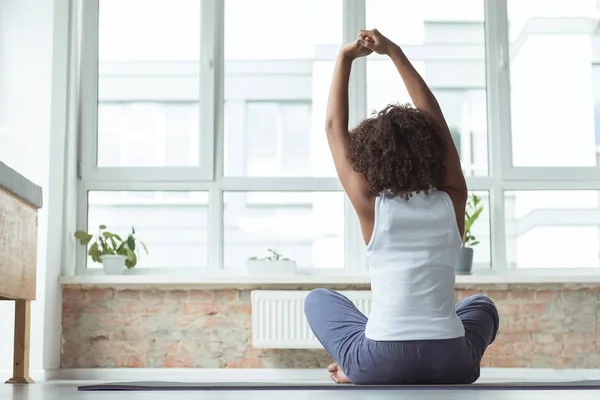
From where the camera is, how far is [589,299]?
4.52 metres

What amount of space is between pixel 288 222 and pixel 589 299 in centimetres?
160

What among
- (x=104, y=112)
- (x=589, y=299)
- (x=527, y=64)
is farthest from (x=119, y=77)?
(x=589, y=299)

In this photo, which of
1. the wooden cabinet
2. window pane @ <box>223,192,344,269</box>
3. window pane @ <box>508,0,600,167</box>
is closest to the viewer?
the wooden cabinet

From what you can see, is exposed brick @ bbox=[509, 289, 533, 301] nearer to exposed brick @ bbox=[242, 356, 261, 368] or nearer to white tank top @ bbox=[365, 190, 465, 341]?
exposed brick @ bbox=[242, 356, 261, 368]

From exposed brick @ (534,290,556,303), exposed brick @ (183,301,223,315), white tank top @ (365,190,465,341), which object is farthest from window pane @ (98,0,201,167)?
white tank top @ (365,190,465,341)

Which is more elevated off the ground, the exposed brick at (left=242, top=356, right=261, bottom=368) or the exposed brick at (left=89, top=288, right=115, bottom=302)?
the exposed brick at (left=89, top=288, right=115, bottom=302)

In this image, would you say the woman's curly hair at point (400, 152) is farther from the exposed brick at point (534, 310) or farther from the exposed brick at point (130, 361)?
the exposed brick at point (130, 361)

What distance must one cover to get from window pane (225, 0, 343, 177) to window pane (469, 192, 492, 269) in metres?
0.82

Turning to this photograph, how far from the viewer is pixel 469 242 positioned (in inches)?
184

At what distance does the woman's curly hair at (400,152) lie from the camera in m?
2.27

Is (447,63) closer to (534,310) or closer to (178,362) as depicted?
(534,310)

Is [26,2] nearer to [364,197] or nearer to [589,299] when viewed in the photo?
[364,197]

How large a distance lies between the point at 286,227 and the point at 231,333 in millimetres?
636

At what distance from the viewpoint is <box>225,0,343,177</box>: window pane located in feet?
15.7
